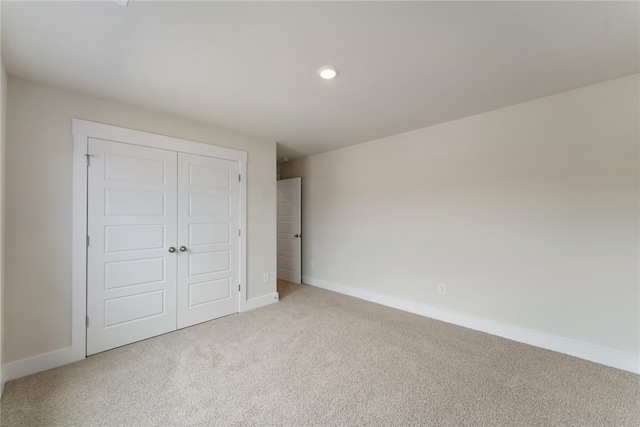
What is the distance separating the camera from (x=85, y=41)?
65.9 inches

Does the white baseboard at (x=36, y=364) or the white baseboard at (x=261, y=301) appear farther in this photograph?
the white baseboard at (x=261, y=301)

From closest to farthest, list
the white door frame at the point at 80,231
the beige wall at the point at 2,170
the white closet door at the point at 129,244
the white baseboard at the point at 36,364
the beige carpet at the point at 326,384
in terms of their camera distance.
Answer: the beige carpet at the point at 326,384
the beige wall at the point at 2,170
the white baseboard at the point at 36,364
the white door frame at the point at 80,231
the white closet door at the point at 129,244

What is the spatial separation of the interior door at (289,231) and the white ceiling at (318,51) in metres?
2.42

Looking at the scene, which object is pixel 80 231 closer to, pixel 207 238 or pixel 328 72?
pixel 207 238

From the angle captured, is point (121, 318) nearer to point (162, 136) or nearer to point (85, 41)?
point (162, 136)

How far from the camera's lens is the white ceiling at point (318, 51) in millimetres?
1456

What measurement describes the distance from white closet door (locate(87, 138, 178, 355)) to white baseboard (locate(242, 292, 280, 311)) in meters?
0.93

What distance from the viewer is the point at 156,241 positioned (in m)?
2.76

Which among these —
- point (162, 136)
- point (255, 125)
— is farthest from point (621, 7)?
point (162, 136)

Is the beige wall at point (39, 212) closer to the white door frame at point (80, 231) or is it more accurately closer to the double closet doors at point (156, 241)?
the white door frame at point (80, 231)

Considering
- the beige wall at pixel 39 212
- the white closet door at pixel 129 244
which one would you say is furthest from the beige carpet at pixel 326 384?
the beige wall at pixel 39 212

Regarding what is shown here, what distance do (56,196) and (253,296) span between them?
7.67ft

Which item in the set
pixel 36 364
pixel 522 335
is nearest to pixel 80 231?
pixel 36 364

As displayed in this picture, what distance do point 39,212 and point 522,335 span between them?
463cm
